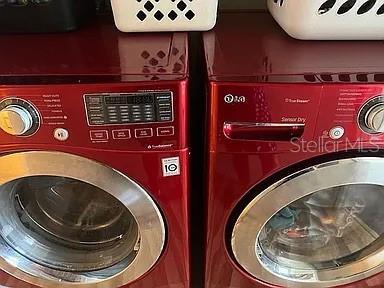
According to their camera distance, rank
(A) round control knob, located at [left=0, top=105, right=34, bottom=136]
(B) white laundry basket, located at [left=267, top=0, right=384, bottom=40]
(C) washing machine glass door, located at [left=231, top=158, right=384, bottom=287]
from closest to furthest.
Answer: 1. (A) round control knob, located at [left=0, top=105, right=34, bottom=136]
2. (B) white laundry basket, located at [left=267, top=0, right=384, bottom=40]
3. (C) washing machine glass door, located at [left=231, top=158, right=384, bottom=287]

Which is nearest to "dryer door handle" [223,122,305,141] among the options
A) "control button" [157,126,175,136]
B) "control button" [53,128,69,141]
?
"control button" [157,126,175,136]

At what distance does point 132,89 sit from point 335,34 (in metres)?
0.51

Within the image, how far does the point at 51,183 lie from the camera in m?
1.19

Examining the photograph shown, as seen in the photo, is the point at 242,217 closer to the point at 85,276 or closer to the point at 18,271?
the point at 85,276

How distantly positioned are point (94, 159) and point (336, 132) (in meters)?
0.50

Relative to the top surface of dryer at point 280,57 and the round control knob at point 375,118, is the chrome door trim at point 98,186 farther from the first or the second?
the round control knob at point 375,118

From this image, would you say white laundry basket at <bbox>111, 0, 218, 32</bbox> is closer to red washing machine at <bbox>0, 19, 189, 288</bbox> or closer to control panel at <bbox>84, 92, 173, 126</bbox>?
red washing machine at <bbox>0, 19, 189, 288</bbox>

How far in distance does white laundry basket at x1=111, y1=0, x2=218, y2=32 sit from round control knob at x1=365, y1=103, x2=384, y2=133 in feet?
1.46

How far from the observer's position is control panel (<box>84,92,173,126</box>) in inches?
36.8

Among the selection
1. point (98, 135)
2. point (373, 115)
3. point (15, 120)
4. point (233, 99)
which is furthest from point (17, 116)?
point (373, 115)

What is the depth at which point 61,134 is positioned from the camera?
0.98 metres

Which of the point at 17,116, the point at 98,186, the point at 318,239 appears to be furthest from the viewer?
the point at 318,239

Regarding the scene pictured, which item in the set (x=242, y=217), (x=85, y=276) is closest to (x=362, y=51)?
(x=242, y=217)

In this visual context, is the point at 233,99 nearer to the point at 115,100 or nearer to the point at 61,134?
the point at 115,100
